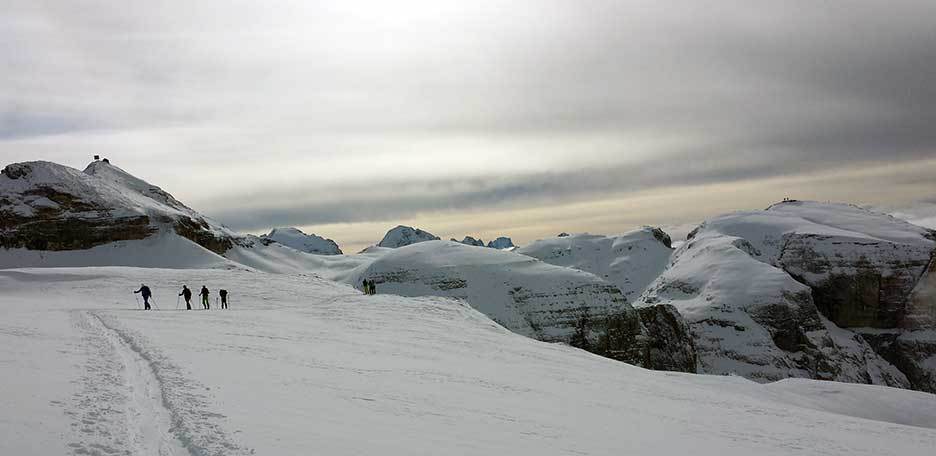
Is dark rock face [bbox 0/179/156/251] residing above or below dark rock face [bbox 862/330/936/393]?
above

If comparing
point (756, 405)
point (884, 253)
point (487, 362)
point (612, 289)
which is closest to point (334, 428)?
point (487, 362)

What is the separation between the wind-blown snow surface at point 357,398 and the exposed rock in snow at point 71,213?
2336 inches

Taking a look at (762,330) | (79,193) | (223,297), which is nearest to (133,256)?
(79,193)

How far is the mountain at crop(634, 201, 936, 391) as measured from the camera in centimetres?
9131

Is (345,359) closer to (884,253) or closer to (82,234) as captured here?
(82,234)

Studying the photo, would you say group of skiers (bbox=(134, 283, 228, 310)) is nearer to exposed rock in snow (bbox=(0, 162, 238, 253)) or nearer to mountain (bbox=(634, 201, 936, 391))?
exposed rock in snow (bbox=(0, 162, 238, 253))

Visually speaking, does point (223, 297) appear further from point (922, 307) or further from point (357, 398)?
point (922, 307)

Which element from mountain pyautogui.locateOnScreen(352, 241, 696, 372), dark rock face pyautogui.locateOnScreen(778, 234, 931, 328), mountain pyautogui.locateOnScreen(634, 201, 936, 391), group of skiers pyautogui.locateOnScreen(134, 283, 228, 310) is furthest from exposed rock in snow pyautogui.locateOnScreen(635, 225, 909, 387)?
group of skiers pyautogui.locateOnScreen(134, 283, 228, 310)

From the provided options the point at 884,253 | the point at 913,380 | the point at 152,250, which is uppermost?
the point at 152,250

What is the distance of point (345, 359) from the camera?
17.6m

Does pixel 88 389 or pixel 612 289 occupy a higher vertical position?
pixel 88 389

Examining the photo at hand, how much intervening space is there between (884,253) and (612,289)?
7493 centimetres

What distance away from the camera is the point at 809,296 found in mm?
98938

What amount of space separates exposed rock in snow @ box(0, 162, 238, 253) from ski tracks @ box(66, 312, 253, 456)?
3072 inches
